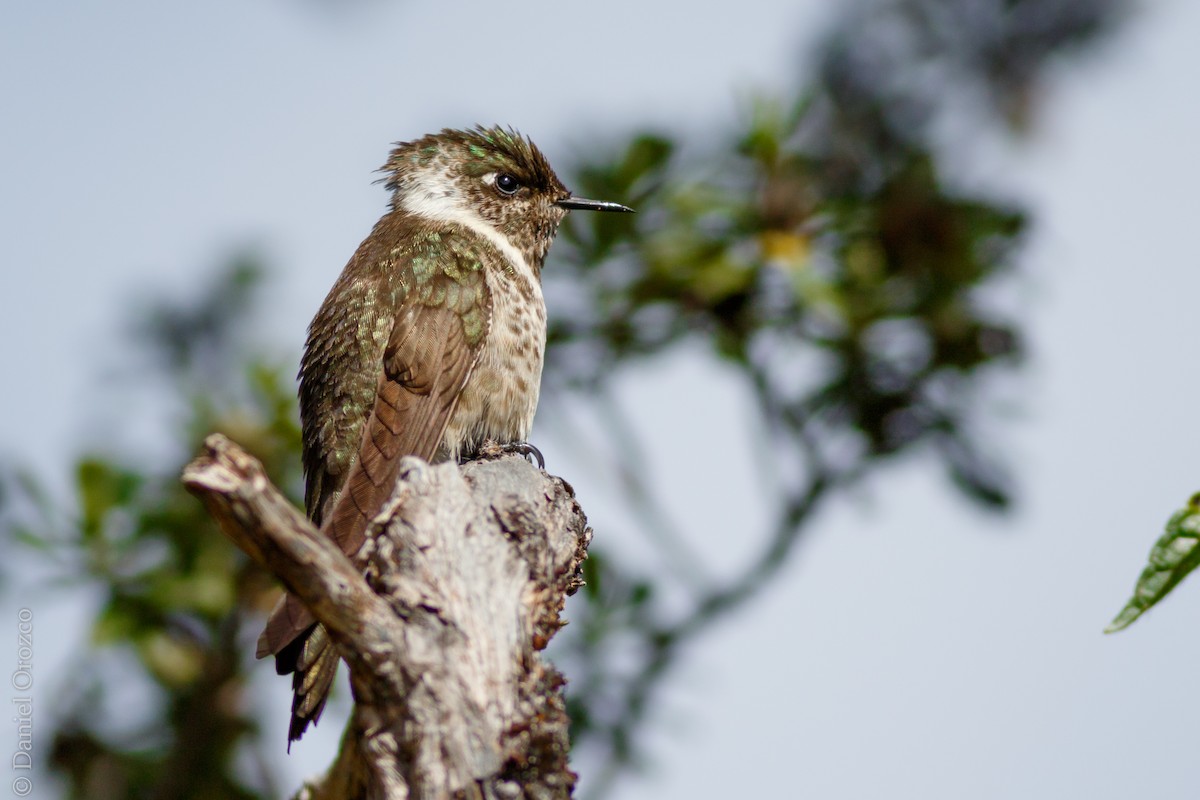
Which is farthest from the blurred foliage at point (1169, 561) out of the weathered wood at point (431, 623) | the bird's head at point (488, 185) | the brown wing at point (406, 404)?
the bird's head at point (488, 185)

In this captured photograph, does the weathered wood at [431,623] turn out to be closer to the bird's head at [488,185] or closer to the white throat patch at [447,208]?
the white throat patch at [447,208]

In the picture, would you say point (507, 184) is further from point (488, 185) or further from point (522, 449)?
point (522, 449)

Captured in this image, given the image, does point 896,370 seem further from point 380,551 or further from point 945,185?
point 380,551

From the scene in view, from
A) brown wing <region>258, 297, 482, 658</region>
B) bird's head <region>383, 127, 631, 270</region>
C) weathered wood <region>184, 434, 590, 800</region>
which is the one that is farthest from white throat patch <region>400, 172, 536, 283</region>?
weathered wood <region>184, 434, 590, 800</region>

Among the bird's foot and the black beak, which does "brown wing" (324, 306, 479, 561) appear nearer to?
the bird's foot

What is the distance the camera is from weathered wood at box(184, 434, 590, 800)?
90.1 inches

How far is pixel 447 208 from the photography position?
17.7 ft

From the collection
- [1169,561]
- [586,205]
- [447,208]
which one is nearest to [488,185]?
[447,208]

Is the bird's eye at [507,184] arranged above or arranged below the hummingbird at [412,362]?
above

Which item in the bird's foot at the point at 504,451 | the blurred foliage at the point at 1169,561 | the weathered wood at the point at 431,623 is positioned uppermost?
the bird's foot at the point at 504,451

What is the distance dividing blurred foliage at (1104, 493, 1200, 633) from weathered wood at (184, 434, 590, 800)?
120cm

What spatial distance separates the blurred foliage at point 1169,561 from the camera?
168 centimetres

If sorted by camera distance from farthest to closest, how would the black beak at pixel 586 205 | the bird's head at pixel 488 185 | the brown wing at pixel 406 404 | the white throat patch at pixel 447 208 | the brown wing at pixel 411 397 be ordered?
the black beak at pixel 586 205
the bird's head at pixel 488 185
the white throat patch at pixel 447 208
the brown wing at pixel 411 397
the brown wing at pixel 406 404

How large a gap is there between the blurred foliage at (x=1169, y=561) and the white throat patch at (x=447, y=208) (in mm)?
3600
